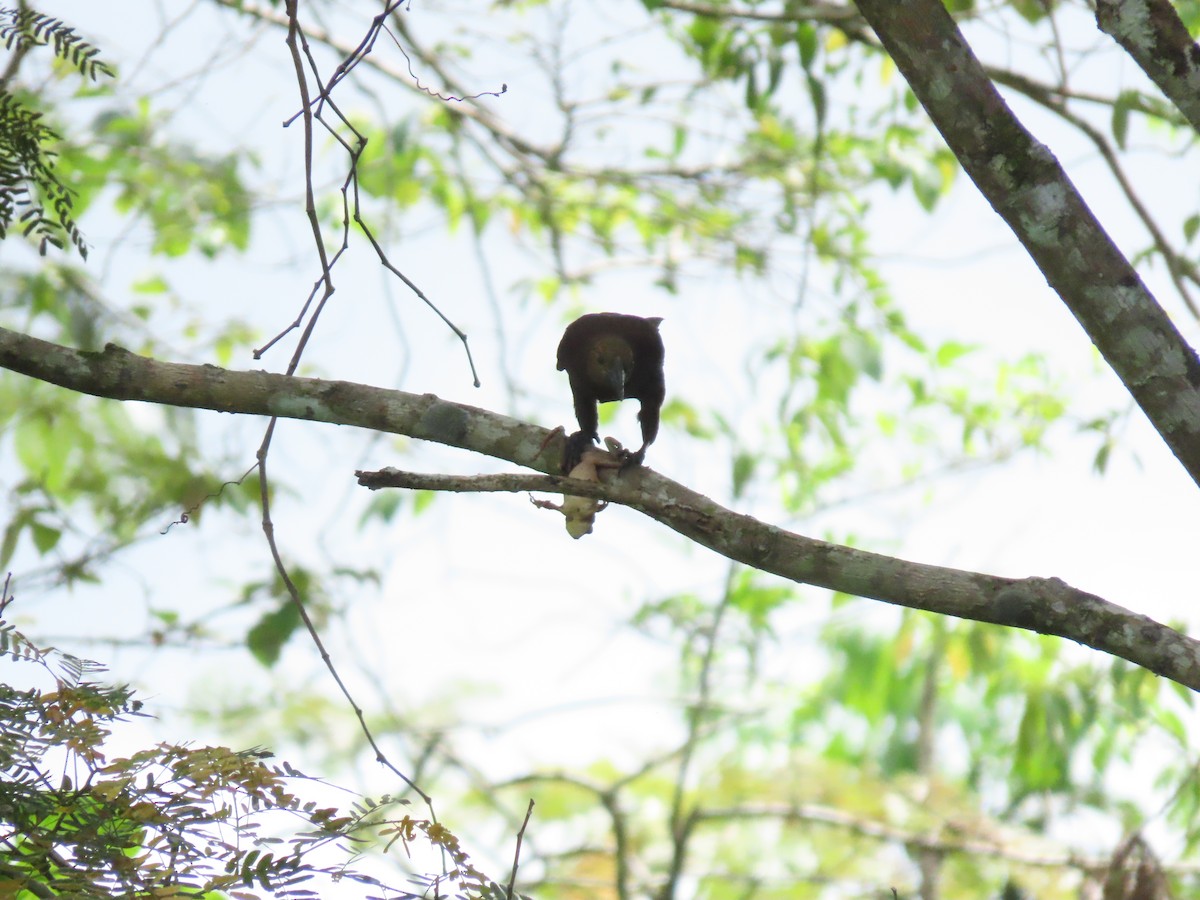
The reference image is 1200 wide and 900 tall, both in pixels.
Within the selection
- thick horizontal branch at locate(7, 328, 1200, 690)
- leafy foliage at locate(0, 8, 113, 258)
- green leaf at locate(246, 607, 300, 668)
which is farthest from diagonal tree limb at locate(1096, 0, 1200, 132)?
green leaf at locate(246, 607, 300, 668)

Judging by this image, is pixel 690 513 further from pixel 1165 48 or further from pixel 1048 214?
pixel 1165 48

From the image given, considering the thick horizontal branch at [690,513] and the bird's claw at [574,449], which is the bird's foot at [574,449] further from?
the thick horizontal branch at [690,513]

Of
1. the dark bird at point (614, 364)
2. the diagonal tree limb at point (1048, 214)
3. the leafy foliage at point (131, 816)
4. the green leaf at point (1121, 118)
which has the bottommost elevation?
the leafy foliage at point (131, 816)

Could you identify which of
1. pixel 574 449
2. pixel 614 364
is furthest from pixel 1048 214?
pixel 614 364

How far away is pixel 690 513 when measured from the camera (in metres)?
2.37

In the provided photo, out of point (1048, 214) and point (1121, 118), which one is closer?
point (1048, 214)

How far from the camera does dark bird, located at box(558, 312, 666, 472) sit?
3422mm

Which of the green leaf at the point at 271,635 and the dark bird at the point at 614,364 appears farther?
the green leaf at the point at 271,635

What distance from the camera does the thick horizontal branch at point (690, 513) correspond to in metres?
2.22

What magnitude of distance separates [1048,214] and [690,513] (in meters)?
0.95

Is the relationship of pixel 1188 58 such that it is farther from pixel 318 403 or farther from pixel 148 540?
pixel 148 540

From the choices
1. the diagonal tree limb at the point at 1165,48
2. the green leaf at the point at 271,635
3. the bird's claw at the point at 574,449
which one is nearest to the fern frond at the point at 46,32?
the bird's claw at the point at 574,449

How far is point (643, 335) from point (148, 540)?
10.7 feet

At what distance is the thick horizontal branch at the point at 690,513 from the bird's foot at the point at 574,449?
7.3 inches
